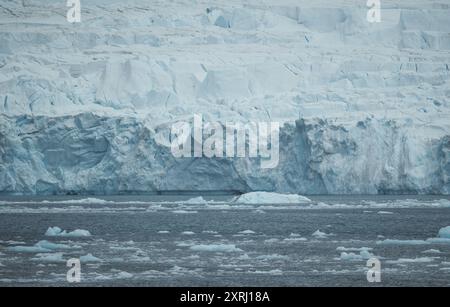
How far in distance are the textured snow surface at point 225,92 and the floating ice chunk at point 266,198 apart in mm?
1772

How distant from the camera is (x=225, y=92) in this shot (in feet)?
212

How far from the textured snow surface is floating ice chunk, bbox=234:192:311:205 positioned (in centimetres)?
177

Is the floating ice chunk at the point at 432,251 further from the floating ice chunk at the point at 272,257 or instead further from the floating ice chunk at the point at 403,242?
the floating ice chunk at the point at 272,257

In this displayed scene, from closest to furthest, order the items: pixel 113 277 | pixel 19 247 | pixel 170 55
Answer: pixel 113 277 → pixel 19 247 → pixel 170 55

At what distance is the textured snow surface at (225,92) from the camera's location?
4834 centimetres

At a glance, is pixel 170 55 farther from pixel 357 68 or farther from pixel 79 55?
pixel 357 68

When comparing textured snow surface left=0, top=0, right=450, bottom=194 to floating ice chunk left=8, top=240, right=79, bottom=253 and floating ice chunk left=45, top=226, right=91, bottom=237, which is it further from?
floating ice chunk left=8, top=240, right=79, bottom=253

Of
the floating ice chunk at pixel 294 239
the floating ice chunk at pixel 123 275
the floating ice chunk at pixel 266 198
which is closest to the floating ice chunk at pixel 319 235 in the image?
the floating ice chunk at pixel 294 239

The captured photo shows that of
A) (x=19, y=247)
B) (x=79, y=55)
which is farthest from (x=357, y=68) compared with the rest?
(x=19, y=247)

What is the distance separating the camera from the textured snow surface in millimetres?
48344

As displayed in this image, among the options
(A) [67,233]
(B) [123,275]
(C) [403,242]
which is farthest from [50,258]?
(C) [403,242]

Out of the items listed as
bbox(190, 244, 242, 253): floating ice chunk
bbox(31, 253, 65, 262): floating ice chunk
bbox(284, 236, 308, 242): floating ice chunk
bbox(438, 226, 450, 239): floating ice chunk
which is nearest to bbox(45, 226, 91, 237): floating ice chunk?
bbox(190, 244, 242, 253): floating ice chunk

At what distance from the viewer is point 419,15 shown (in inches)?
3248

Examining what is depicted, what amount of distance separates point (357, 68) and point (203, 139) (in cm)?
2558
